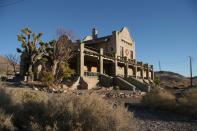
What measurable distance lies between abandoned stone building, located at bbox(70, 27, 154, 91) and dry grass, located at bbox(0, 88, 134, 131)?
74.2 feet

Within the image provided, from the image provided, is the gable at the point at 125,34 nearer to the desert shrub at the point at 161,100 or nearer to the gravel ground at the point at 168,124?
the desert shrub at the point at 161,100

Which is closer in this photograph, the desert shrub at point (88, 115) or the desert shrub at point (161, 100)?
the desert shrub at point (88, 115)

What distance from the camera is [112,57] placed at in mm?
39938

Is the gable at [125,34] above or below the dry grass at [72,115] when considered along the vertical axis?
above

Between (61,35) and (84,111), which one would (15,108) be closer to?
(84,111)

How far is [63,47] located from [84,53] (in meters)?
3.96

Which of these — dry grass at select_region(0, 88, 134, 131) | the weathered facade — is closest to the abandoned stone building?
the weathered facade

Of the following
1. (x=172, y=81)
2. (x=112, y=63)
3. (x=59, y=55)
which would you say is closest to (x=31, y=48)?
(x=59, y=55)

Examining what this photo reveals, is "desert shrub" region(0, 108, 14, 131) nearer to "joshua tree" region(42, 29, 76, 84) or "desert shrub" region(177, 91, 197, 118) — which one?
"desert shrub" region(177, 91, 197, 118)

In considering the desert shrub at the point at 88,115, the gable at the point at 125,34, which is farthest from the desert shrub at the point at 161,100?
the gable at the point at 125,34

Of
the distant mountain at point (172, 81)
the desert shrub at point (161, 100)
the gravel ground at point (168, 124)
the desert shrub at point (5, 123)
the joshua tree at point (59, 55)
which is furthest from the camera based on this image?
Result: the distant mountain at point (172, 81)

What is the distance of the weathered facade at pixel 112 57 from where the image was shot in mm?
36406

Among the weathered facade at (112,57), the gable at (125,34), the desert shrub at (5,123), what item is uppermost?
the gable at (125,34)

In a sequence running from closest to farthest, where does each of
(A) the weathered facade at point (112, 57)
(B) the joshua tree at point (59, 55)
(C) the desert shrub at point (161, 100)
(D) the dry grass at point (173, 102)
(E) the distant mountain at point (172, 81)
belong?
1. (D) the dry grass at point (173, 102)
2. (C) the desert shrub at point (161, 100)
3. (B) the joshua tree at point (59, 55)
4. (A) the weathered facade at point (112, 57)
5. (E) the distant mountain at point (172, 81)
